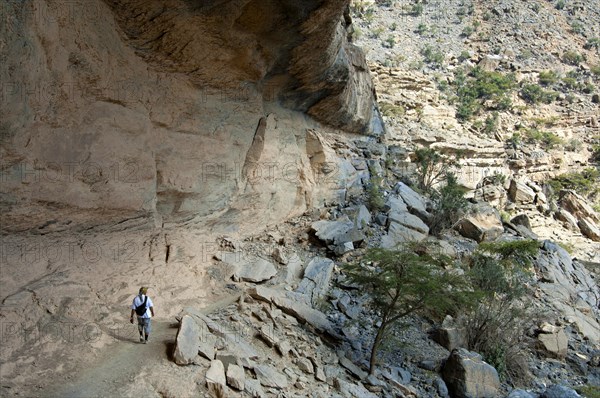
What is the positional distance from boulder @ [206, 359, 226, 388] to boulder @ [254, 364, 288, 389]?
1.93 feet

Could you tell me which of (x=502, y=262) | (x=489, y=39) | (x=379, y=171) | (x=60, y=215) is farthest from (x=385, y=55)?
(x=60, y=215)

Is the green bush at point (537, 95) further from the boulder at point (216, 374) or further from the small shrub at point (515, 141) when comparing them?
the boulder at point (216, 374)

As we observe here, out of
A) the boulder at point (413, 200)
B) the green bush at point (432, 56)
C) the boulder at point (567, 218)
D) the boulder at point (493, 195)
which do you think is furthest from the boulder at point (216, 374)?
the green bush at point (432, 56)

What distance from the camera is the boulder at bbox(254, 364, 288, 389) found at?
5551mm

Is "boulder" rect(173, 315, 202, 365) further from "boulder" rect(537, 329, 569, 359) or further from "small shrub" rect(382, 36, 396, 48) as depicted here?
"small shrub" rect(382, 36, 396, 48)

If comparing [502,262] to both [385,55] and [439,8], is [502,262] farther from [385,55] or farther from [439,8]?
[439,8]

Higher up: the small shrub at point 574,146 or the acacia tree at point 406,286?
the small shrub at point 574,146

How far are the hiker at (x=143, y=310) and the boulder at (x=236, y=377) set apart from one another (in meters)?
1.39

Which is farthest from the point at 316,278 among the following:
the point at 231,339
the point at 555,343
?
the point at 555,343

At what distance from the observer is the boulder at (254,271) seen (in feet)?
27.8

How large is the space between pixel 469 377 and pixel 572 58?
46.2m

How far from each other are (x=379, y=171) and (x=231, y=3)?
937 centimetres

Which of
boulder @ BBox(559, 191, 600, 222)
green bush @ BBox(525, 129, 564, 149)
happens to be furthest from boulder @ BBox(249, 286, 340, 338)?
green bush @ BBox(525, 129, 564, 149)

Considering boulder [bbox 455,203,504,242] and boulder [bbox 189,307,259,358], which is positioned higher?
boulder [bbox 455,203,504,242]
